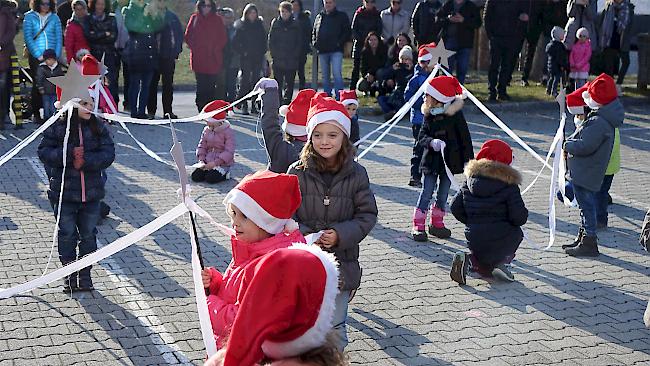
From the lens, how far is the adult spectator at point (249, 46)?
17.1 m

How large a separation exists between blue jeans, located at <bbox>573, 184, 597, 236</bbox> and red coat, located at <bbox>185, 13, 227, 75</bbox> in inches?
364

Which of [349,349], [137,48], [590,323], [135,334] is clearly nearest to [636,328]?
[590,323]

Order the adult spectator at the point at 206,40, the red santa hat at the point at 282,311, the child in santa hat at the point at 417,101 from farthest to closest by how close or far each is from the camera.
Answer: the adult spectator at the point at 206,40 < the child in santa hat at the point at 417,101 < the red santa hat at the point at 282,311

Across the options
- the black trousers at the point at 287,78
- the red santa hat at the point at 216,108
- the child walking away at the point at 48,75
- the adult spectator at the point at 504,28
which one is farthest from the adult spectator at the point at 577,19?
the child walking away at the point at 48,75

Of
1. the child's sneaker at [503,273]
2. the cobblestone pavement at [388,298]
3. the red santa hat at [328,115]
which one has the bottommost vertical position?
the cobblestone pavement at [388,298]

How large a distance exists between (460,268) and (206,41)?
9.95 meters

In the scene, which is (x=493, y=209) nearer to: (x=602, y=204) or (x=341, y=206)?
(x=602, y=204)

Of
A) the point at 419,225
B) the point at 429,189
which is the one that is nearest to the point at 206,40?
the point at 429,189

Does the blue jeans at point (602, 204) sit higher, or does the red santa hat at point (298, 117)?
the red santa hat at point (298, 117)

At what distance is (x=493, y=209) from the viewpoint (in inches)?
304

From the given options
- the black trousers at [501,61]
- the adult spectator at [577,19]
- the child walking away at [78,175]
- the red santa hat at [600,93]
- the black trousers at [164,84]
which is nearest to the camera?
the child walking away at [78,175]

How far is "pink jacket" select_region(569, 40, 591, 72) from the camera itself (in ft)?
59.7

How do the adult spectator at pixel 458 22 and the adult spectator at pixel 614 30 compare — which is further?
the adult spectator at pixel 614 30

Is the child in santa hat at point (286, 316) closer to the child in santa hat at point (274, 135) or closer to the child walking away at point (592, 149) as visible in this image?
the child in santa hat at point (274, 135)
